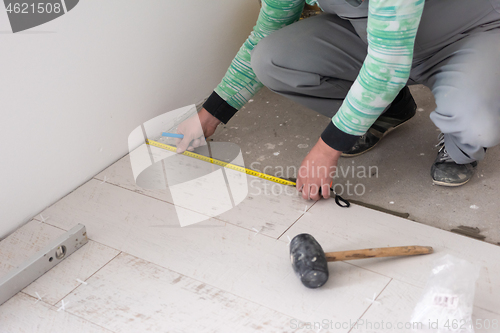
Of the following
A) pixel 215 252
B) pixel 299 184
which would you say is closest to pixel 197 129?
pixel 299 184

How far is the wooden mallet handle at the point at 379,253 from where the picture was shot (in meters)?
1.40

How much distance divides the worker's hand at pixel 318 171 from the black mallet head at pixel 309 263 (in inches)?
12.4

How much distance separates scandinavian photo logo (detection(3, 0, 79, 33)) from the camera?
1.56 m

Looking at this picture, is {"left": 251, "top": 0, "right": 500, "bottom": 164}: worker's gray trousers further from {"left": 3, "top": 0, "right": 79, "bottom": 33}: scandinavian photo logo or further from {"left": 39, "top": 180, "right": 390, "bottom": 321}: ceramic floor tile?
{"left": 3, "top": 0, "right": 79, "bottom": 33}: scandinavian photo logo

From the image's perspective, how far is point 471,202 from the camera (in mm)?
1719

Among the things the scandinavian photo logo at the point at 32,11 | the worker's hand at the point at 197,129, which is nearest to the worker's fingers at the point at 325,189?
the worker's hand at the point at 197,129

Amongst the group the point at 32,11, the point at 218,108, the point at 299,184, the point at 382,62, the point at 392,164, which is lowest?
the point at 392,164

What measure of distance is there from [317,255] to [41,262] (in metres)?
0.88

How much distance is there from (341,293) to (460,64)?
2.87 feet

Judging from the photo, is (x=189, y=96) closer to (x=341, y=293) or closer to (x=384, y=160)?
(x=384, y=160)

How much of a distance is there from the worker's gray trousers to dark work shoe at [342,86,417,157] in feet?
0.69

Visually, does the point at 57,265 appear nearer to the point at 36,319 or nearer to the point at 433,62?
the point at 36,319

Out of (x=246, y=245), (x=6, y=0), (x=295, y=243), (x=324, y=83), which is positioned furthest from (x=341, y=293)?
(x=6, y=0)

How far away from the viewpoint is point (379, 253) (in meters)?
1.42
